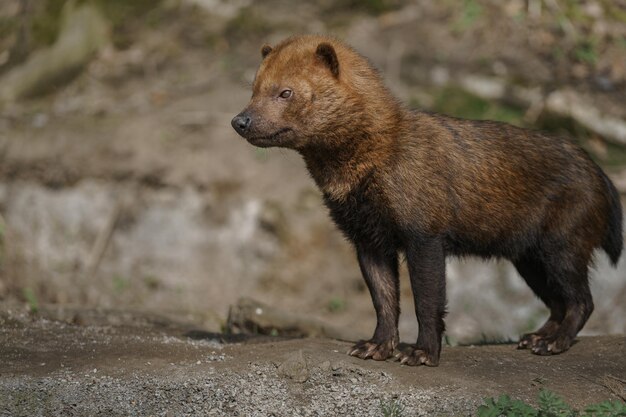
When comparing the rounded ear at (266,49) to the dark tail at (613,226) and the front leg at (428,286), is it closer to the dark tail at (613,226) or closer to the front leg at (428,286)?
the front leg at (428,286)

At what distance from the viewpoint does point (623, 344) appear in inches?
228

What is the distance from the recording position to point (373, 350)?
5.39m

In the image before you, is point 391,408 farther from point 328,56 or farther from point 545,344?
point 328,56

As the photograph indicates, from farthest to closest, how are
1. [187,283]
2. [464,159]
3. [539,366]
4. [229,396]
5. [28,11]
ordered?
[28,11] < [187,283] < [464,159] < [539,366] < [229,396]

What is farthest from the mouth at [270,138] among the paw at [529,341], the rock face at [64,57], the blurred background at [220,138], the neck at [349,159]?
the rock face at [64,57]

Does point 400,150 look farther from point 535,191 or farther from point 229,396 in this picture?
point 229,396

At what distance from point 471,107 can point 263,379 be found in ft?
23.1

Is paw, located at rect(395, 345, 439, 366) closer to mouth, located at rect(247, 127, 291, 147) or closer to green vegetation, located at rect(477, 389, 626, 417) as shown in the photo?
green vegetation, located at rect(477, 389, 626, 417)

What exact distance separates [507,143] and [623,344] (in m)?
1.56

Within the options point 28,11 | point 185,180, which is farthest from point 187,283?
point 28,11

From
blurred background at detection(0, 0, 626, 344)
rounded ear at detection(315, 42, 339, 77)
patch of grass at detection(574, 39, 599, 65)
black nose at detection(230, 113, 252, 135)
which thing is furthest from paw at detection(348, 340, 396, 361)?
patch of grass at detection(574, 39, 599, 65)

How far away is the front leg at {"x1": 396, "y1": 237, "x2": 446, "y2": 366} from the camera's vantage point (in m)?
5.36

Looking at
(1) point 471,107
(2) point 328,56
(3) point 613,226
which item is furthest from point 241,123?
(1) point 471,107

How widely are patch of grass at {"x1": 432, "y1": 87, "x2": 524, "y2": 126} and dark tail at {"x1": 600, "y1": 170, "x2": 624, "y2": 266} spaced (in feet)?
15.3
